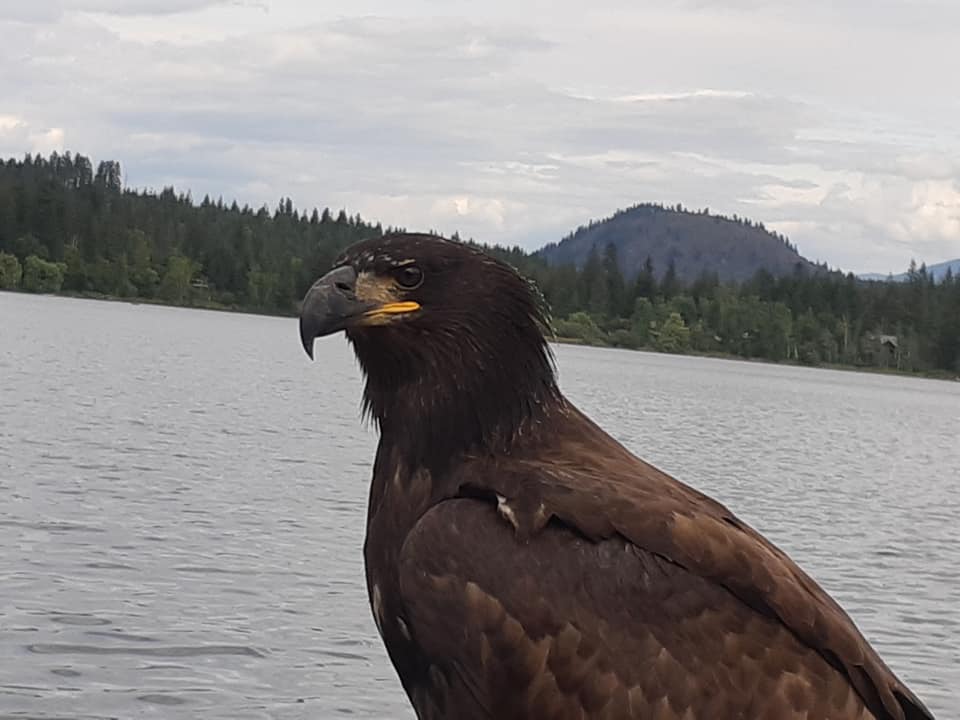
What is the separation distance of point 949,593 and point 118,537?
10.6 metres

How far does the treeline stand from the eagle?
129 m

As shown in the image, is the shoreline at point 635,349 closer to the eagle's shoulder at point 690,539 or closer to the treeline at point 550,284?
the treeline at point 550,284

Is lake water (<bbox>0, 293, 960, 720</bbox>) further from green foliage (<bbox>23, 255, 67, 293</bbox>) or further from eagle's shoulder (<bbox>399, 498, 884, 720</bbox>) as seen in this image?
green foliage (<bbox>23, 255, 67, 293</bbox>)

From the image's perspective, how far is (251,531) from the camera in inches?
784

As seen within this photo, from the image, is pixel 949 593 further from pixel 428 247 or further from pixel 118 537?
pixel 428 247

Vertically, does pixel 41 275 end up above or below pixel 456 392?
below

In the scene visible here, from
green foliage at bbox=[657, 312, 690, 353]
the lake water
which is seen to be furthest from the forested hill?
the lake water

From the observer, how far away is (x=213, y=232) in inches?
6496

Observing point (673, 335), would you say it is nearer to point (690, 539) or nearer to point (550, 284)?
point (550, 284)

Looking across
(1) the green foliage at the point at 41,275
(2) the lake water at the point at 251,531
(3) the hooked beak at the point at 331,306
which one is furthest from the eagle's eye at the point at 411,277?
(1) the green foliage at the point at 41,275

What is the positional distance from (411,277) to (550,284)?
427ft

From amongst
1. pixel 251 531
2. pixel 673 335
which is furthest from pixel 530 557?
pixel 673 335

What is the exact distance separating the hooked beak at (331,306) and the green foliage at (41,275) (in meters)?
139

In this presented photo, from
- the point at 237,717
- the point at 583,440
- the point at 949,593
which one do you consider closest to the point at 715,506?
the point at 583,440
